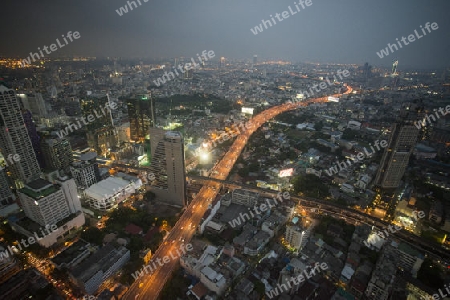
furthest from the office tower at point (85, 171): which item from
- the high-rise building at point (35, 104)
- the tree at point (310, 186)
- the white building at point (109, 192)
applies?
the high-rise building at point (35, 104)

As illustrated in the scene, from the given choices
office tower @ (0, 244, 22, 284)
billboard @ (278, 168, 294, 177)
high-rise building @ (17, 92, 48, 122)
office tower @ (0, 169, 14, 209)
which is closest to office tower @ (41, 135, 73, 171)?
office tower @ (0, 169, 14, 209)

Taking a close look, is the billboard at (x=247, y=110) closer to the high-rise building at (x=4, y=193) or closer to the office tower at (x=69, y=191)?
the office tower at (x=69, y=191)

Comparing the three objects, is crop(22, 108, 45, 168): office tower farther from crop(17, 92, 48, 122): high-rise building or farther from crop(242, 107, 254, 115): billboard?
crop(242, 107, 254, 115): billboard

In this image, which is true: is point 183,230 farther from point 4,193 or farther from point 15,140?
point 15,140

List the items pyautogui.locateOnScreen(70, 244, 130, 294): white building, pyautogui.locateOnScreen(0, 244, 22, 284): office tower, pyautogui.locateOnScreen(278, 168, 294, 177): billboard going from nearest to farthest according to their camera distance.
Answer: pyautogui.locateOnScreen(70, 244, 130, 294): white building → pyautogui.locateOnScreen(0, 244, 22, 284): office tower → pyautogui.locateOnScreen(278, 168, 294, 177): billboard

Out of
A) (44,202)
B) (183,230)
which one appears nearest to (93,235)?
(44,202)

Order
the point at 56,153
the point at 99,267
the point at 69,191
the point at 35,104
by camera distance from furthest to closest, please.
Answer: the point at 35,104 → the point at 56,153 → the point at 69,191 → the point at 99,267

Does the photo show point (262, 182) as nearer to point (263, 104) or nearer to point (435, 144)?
point (435, 144)
